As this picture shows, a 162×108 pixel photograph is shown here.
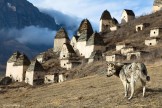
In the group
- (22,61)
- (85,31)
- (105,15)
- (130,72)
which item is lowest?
(130,72)

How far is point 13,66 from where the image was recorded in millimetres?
70750

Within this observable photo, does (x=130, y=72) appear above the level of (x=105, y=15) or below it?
below

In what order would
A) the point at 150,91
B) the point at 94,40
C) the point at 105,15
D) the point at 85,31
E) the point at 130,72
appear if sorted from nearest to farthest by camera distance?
1. the point at 130,72
2. the point at 150,91
3. the point at 94,40
4. the point at 85,31
5. the point at 105,15

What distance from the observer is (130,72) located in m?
22.0

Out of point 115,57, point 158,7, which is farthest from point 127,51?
point 158,7

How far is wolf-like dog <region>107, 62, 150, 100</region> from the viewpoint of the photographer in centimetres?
2161

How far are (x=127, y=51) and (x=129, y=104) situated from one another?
39666 mm

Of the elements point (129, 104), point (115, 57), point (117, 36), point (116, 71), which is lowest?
point (129, 104)

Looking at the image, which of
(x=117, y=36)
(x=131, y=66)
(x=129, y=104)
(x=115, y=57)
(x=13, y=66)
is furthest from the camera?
(x=117, y=36)

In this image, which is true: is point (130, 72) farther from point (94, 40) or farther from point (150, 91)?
point (94, 40)

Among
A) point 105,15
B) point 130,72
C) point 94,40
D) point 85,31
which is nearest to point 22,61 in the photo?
point 94,40

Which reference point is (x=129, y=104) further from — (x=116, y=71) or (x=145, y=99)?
(x=116, y=71)

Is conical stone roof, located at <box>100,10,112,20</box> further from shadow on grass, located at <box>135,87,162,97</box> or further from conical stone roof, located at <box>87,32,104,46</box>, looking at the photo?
shadow on grass, located at <box>135,87,162,97</box>

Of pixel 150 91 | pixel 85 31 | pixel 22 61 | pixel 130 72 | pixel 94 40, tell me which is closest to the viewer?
pixel 130 72
